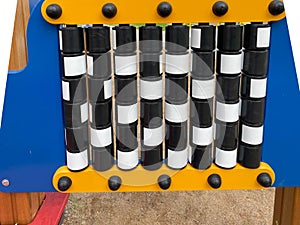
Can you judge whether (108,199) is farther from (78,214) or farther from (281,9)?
(281,9)

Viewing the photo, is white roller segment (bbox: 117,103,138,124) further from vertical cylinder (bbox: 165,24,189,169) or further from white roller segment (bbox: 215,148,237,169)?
white roller segment (bbox: 215,148,237,169)

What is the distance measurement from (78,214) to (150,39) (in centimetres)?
111

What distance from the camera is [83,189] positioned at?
1.25 m

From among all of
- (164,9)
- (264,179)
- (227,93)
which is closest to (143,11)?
(164,9)

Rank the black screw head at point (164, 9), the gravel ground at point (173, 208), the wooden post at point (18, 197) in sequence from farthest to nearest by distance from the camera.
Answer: the gravel ground at point (173, 208)
the wooden post at point (18, 197)
the black screw head at point (164, 9)

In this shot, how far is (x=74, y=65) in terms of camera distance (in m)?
1.14

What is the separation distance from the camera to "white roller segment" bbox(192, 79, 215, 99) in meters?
1.17

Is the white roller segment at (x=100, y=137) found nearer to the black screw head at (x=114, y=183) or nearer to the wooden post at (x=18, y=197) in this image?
the black screw head at (x=114, y=183)

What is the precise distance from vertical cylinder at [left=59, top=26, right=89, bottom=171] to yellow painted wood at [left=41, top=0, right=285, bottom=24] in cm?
4

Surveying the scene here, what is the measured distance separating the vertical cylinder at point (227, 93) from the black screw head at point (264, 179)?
8cm

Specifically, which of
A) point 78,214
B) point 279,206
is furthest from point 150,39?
point 78,214

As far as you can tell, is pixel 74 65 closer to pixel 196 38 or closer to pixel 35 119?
pixel 35 119

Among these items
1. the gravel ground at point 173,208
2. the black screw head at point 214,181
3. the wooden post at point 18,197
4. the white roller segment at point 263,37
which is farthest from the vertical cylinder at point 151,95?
the gravel ground at point 173,208

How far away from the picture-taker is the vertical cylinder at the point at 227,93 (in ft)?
3.74
